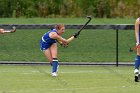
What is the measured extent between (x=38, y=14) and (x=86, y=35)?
7.45m

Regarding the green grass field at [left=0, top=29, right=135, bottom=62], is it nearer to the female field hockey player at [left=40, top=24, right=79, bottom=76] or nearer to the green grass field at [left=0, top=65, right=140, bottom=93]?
the green grass field at [left=0, top=65, right=140, bottom=93]

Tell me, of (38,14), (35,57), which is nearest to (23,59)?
(35,57)

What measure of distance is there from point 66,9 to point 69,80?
16253mm

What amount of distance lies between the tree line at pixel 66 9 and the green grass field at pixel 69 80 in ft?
38.3

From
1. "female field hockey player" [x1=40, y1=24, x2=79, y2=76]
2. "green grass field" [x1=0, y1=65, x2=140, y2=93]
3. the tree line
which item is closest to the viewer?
"green grass field" [x1=0, y1=65, x2=140, y2=93]

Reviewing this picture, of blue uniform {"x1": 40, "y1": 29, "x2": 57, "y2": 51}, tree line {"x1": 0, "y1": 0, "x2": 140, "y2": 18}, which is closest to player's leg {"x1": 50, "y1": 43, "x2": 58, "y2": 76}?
blue uniform {"x1": 40, "y1": 29, "x2": 57, "y2": 51}

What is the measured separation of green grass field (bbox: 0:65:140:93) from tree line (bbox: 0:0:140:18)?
11.7 meters

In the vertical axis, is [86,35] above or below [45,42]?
below

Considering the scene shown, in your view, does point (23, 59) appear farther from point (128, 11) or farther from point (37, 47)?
point (128, 11)

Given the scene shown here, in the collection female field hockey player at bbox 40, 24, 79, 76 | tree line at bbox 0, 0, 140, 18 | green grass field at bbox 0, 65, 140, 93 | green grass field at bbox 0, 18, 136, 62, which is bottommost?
tree line at bbox 0, 0, 140, 18

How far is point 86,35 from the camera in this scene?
83.6 ft

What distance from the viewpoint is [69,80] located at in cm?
1662

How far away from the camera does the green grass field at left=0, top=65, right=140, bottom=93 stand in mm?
14586

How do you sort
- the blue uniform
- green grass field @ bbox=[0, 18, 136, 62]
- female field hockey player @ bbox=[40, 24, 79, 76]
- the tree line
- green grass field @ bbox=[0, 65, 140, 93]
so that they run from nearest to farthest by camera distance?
green grass field @ bbox=[0, 65, 140, 93]
female field hockey player @ bbox=[40, 24, 79, 76]
the blue uniform
green grass field @ bbox=[0, 18, 136, 62]
the tree line
